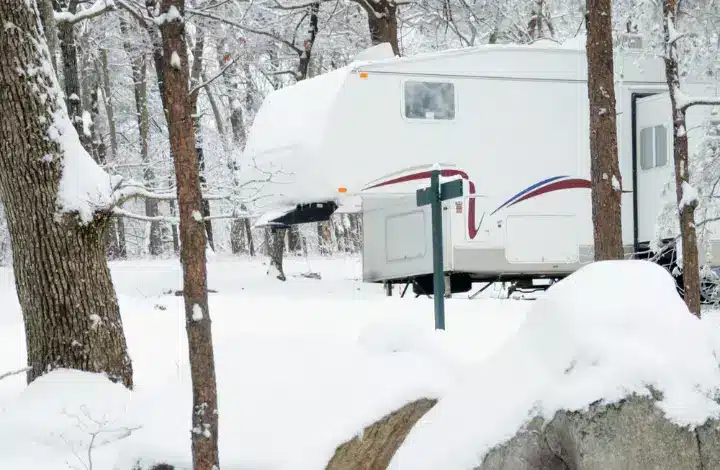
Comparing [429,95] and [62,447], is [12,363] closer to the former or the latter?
[62,447]

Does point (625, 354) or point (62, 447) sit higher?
point (625, 354)

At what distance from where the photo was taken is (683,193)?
9508 millimetres

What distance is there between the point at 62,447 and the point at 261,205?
280 inches

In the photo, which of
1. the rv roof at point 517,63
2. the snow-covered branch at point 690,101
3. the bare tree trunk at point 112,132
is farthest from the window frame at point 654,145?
the bare tree trunk at point 112,132

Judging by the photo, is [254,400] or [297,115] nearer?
[254,400]

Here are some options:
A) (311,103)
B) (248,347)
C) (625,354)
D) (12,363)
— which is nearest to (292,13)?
(311,103)

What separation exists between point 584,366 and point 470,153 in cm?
891

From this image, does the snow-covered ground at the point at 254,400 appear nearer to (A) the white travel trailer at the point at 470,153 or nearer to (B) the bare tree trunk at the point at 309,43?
(A) the white travel trailer at the point at 470,153

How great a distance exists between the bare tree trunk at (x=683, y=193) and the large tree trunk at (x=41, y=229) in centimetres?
572

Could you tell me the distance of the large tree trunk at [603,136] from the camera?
8867mm

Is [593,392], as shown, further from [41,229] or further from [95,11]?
[95,11]

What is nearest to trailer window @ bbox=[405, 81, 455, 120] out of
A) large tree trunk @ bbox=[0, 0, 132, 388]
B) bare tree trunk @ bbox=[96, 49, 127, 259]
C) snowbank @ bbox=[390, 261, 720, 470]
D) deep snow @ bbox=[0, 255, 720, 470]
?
deep snow @ bbox=[0, 255, 720, 470]

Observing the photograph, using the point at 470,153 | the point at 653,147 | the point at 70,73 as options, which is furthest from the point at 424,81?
the point at 70,73

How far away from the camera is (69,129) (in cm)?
681
